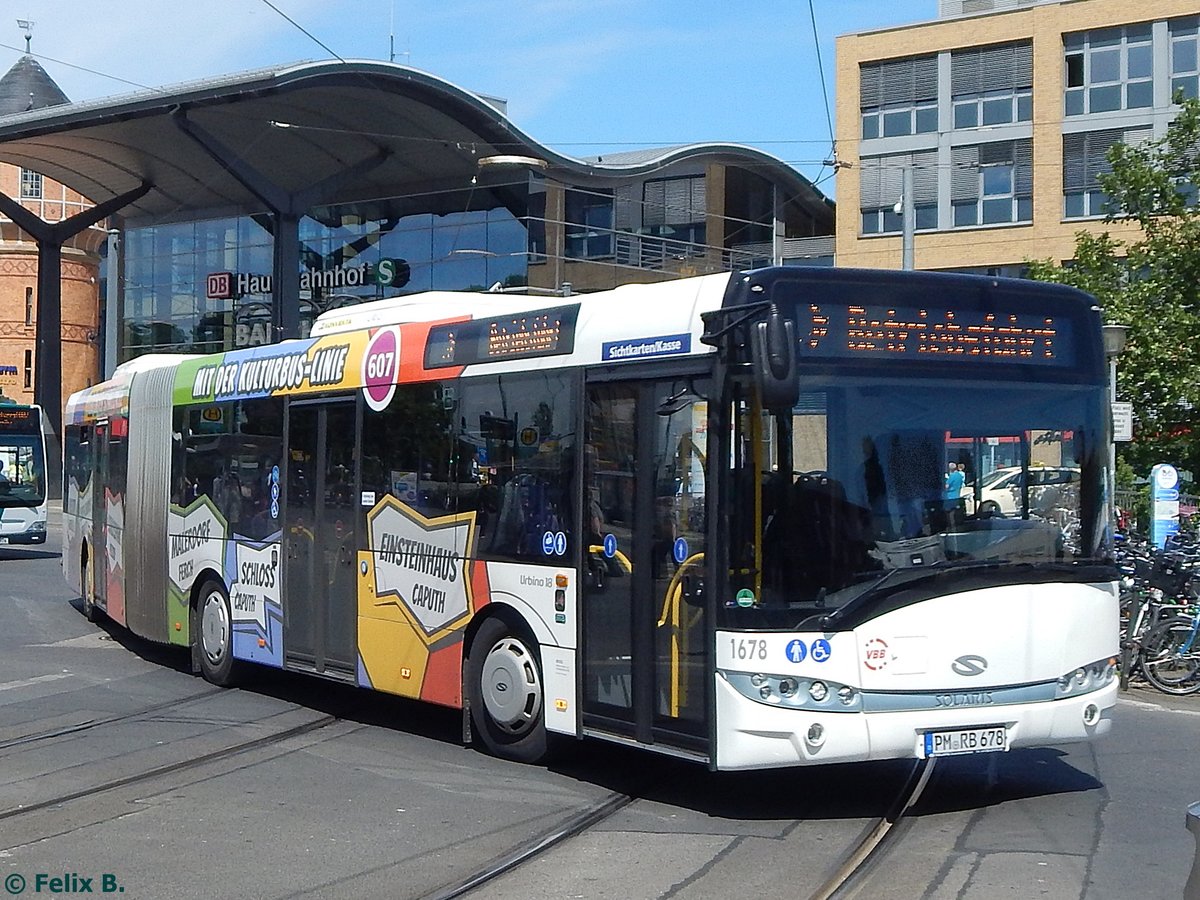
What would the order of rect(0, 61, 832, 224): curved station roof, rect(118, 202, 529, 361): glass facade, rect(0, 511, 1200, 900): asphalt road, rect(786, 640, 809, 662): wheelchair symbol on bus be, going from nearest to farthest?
rect(0, 511, 1200, 900): asphalt road < rect(786, 640, 809, 662): wheelchair symbol on bus < rect(0, 61, 832, 224): curved station roof < rect(118, 202, 529, 361): glass facade

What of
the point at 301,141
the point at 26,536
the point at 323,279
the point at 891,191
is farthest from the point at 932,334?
the point at 323,279

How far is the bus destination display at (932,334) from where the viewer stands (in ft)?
25.8

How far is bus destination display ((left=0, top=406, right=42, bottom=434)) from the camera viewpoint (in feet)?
98.3

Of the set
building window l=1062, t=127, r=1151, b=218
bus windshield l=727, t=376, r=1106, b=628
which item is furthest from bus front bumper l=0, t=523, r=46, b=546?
building window l=1062, t=127, r=1151, b=218

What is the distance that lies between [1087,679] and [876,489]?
161 cm

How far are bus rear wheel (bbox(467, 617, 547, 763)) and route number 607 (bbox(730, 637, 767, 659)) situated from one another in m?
1.89

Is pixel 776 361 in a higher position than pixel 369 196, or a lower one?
lower

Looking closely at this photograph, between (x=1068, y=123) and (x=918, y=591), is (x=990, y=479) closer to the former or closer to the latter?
(x=918, y=591)

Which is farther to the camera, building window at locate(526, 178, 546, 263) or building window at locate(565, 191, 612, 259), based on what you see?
building window at locate(565, 191, 612, 259)

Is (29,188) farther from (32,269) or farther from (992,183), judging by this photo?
(992,183)

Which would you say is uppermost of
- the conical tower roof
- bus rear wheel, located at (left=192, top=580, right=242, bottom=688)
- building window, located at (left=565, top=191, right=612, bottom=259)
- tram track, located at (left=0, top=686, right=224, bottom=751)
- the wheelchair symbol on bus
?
the conical tower roof

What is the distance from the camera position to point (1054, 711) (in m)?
8.07

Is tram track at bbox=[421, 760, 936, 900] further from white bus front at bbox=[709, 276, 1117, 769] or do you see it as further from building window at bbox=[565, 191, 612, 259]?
building window at bbox=[565, 191, 612, 259]

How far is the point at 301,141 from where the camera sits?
135ft
